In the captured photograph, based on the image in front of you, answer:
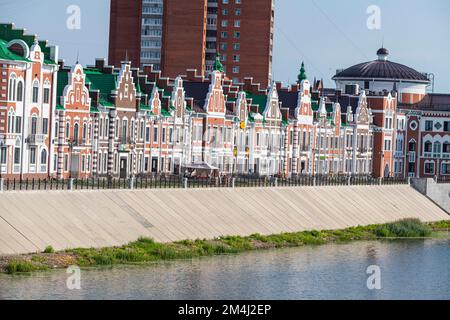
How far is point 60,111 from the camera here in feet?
342

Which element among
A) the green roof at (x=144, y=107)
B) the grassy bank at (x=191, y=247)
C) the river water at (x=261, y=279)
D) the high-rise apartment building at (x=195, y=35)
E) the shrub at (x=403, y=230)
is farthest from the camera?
the high-rise apartment building at (x=195, y=35)

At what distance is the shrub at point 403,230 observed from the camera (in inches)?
4326

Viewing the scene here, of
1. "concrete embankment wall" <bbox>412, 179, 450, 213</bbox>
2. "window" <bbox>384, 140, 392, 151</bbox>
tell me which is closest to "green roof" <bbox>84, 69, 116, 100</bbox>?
"concrete embankment wall" <bbox>412, 179, 450, 213</bbox>

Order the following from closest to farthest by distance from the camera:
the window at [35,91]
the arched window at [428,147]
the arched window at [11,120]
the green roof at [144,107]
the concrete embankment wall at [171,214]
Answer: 1. the concrete embankment wall at [171,214]
2. the arched window at [11,120]
3. the window at [35,91]
4. the green roof at [144,107]
5. the arched window at [428,147]

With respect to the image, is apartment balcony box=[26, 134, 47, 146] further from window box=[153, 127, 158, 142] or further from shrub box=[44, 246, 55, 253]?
shrub box=[44, 246, 55, 253]

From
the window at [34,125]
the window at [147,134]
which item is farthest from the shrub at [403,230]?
the window at [34,125]

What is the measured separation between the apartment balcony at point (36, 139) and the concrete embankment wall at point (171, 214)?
29.8 feet

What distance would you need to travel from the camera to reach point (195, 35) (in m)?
174

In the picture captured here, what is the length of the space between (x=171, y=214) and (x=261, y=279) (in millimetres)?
16298

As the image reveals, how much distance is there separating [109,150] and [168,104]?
9.73 meters

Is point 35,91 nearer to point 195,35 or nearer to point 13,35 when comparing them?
point 13,35

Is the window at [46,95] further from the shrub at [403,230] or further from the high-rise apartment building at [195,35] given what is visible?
the high-rise apartment building at [195,35]
